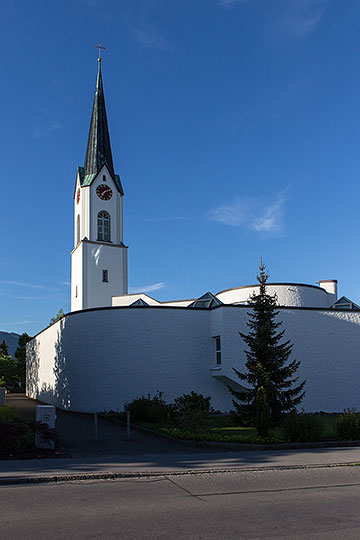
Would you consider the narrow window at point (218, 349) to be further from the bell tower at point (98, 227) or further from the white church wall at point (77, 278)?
the white church wall at point (77, 278)

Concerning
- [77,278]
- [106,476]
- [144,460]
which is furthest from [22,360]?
[106,476]

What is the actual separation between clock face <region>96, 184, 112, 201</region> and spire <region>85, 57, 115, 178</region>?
5.32ft

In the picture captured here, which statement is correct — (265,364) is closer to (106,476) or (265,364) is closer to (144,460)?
(144,460)

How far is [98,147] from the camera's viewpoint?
2164 inches

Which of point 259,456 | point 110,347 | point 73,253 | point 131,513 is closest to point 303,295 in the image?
point 110,347

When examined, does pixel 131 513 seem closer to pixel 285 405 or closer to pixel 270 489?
pixel 270 489

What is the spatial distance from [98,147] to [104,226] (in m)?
8.45

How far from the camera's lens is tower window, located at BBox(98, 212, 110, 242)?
5272 cm

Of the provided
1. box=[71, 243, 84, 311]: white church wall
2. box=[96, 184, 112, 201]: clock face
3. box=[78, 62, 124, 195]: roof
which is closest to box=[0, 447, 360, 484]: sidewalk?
box=[71, 243, 84, 311]: white church wall

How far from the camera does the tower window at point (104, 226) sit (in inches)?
2076

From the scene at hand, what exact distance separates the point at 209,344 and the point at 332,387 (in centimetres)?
642

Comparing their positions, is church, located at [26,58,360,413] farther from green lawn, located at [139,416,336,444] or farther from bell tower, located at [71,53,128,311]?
bell tower, located at [71,53,128,311]

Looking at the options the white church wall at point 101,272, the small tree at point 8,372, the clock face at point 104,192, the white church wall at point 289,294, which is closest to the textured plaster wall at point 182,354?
the white church wall at point 289,294

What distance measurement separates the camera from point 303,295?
3034 centimetres
